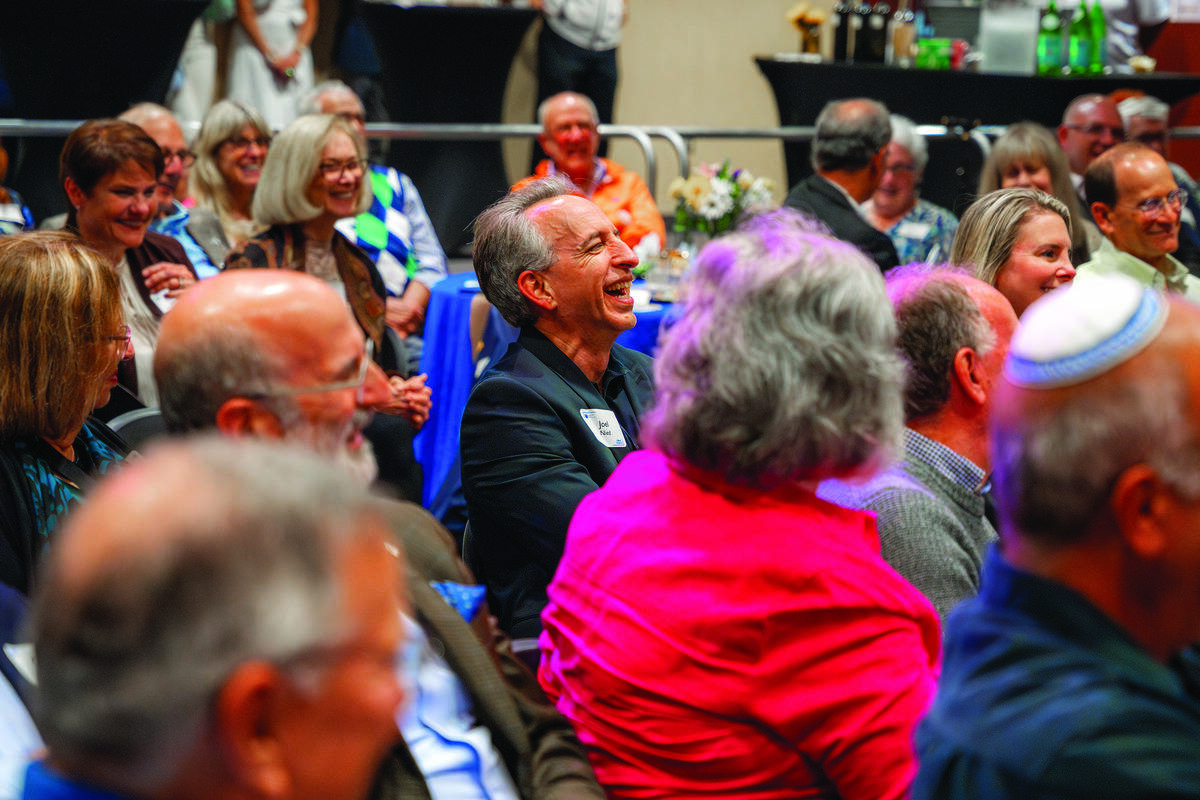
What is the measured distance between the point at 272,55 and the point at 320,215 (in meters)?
2.71

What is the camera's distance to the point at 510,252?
2568 millimetres

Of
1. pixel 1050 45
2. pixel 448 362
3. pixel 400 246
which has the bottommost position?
pixel 448 362

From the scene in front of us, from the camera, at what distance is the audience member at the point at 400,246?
477cm

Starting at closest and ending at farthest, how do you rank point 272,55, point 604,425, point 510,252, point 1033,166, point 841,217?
1. point 604,425
2. point 510,252
3. point 1033,166
4. point 841,217
5. point 272,55

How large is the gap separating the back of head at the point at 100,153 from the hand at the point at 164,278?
10.1 inches

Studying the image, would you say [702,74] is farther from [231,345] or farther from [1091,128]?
[231,345]

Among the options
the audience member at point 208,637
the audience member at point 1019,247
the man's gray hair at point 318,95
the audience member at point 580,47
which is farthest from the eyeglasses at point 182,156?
the audience member at point 208,637

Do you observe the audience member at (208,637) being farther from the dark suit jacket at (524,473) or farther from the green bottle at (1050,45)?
the green bottle at (1050,45)

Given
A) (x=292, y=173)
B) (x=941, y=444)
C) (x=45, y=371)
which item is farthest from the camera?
(x=292, y=173)

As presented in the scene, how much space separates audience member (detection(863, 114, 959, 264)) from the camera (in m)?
5.18

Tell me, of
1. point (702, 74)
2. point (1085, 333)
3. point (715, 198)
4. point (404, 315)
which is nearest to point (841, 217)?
point (715, 198)

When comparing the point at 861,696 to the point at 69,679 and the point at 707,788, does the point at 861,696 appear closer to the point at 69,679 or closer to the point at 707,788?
the point at 707,788

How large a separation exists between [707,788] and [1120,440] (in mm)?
659

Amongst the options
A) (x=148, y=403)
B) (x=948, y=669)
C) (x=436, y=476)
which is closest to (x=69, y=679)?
(x=948, y=669)
